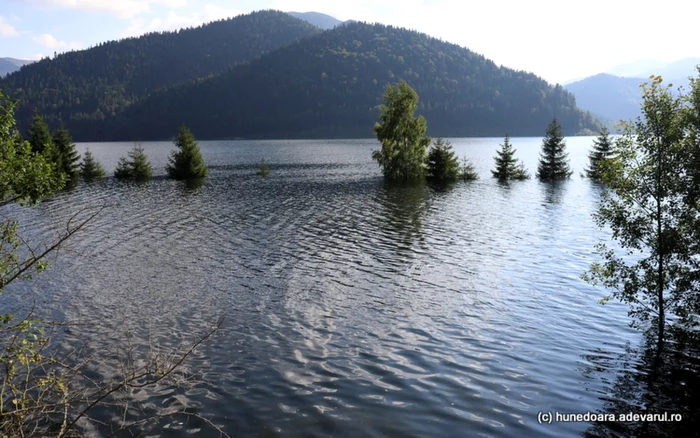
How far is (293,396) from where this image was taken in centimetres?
1463

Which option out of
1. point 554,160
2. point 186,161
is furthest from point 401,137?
point 186,161

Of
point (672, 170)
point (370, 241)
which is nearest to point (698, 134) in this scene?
point (672, 170)

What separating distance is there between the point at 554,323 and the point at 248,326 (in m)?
14.2

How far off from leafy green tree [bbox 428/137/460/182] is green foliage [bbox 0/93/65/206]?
3066 inches

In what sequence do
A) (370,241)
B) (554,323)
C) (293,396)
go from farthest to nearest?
(370,241) < (554,323) < (293,396)

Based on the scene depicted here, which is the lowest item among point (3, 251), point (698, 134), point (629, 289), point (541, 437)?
point (541, 437)

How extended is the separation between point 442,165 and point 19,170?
78860 millimetres

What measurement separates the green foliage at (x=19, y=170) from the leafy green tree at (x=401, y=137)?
73.7 metres

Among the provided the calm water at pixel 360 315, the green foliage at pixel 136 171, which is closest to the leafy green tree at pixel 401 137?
the calm water at pixel 360 315

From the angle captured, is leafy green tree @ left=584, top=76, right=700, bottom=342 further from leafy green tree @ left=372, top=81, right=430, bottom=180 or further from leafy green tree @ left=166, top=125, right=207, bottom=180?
leafy green tree @ left=166, top=125, right=207, bottom=180

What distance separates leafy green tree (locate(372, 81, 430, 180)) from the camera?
270ft

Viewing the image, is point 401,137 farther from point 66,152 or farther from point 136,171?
point 66,152

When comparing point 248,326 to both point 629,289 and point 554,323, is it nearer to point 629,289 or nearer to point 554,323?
point 554,323

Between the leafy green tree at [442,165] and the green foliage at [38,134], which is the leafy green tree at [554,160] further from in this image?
the green foliage at [38,134]
